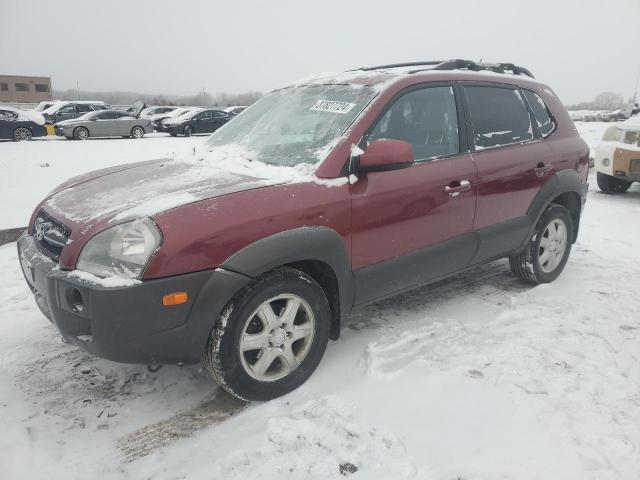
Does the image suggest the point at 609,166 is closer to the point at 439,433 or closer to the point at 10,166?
the point at 439,433

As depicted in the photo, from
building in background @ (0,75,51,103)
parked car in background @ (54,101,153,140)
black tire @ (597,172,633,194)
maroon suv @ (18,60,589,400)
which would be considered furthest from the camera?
building in background @ (0,75,51,103)

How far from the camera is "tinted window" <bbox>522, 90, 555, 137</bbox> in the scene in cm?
398

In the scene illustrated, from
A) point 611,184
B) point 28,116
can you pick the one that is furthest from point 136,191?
point 28,116

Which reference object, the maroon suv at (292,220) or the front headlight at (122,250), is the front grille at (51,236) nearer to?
the maroon suv at (292,220)

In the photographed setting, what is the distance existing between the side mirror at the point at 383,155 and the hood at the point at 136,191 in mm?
548

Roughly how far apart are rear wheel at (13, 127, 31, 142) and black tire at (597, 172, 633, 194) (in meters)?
17.6

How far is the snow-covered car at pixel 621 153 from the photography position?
7477 mm

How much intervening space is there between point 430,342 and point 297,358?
960 millimetres

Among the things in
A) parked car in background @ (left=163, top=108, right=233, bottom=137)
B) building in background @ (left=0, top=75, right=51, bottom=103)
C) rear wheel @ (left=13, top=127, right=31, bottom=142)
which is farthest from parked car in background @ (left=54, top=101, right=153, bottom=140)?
building in background @ (left=0, top=75, right=51, bottom=103)

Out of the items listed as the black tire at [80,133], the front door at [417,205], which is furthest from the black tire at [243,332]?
the black tire at [80,133]

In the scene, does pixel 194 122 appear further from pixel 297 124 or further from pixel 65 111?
pixel 297 124

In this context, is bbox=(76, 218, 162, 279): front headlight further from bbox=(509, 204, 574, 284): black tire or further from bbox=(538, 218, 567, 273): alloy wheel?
bbox=(538, 218, 567, 273): alloy wheel

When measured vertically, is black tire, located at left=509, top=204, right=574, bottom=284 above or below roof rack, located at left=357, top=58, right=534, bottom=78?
below

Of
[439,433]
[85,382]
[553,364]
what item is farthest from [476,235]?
[85,382]
